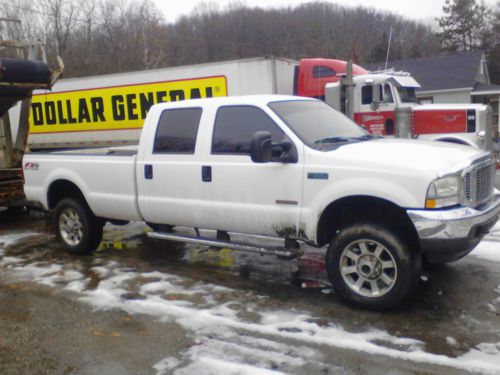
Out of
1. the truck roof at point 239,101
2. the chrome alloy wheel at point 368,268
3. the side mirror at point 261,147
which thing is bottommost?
the chrome alloy wheel at point 368,268

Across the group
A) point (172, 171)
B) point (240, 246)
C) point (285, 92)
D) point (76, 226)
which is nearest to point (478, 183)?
point (240, 246)

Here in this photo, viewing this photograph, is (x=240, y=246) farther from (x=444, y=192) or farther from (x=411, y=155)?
(x=444, y=192)

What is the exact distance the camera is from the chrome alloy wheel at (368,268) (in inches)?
183

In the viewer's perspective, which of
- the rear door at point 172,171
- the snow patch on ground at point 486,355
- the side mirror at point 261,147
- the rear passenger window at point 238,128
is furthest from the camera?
the rear door at point 172,171

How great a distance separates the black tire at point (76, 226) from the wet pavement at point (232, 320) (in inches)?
10.7

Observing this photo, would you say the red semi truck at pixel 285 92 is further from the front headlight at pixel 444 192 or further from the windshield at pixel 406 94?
the front headlight at pixel 444 192

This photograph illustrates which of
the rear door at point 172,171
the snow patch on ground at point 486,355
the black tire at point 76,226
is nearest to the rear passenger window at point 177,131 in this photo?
the rear door at point 172,171

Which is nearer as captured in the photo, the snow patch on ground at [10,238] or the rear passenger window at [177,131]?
the rear passenger window at [177,131]

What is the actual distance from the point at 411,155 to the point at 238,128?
71.5 inches

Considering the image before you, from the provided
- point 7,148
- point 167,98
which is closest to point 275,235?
point 7,148

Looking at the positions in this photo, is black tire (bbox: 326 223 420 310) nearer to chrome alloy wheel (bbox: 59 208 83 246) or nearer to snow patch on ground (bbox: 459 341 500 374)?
snow patch on ground (bbox: 459 341 500 374)

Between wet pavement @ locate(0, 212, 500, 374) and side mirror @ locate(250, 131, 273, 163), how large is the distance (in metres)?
1.38

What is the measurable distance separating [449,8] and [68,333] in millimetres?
72665

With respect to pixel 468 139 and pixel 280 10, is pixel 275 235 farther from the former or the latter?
pixel 280 10
